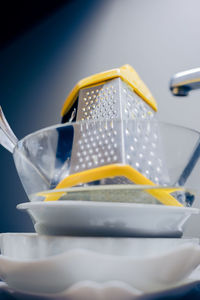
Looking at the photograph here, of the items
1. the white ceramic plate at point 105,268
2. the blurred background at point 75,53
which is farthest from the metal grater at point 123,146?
the blurred background at point 75,53

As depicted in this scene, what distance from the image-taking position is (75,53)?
94 cm

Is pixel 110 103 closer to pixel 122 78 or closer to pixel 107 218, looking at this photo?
pixel 122 78

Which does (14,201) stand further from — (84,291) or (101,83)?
(84,291)

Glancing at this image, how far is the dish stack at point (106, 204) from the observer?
294mm

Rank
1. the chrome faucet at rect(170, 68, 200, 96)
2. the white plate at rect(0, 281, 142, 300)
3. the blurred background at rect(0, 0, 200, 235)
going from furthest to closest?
the blurred background at rect(0, 0, 200, 235), the chrome faucet at rect(170, 68, 200, 96), the white plate at rect(0, 281, 142, 300)

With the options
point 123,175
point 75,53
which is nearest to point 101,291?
point 123,175

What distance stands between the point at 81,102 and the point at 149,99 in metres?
0.12

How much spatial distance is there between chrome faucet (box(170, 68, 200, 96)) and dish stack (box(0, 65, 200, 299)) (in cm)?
7

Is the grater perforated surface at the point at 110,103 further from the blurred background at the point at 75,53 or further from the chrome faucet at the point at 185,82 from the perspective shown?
the blurred background at the point at 75,53

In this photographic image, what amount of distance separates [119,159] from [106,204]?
0.08 metres

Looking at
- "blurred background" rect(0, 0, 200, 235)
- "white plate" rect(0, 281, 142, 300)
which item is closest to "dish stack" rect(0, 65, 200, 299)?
"white plate" rect(0, 281, 142, 300)

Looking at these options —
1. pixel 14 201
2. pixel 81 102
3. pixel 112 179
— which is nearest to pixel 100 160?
pixel 112 179

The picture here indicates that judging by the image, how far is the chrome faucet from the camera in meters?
0.49

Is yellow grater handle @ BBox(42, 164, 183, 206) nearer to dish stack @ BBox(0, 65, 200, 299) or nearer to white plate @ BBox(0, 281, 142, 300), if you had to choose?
dish stack @ BBox(0, 65, 200, 299)
